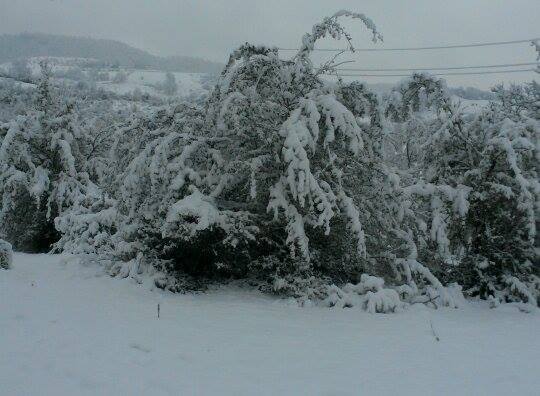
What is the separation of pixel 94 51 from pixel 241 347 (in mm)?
125008

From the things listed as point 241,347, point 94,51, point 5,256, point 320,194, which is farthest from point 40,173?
point 94,51

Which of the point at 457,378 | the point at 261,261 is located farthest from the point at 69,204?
the point at 457,378

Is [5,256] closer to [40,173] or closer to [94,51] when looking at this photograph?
[40,173]

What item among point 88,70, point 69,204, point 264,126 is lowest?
point 69,204

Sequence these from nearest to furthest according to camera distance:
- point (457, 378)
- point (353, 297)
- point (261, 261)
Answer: point (457, 378) < point (353, 297) < point (261, 261)

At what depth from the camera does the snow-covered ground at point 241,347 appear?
3.51 meters

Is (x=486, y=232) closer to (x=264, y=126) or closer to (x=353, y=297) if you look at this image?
(x=353, y=297)

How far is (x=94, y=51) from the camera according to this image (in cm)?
11650

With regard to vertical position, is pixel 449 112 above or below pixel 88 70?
below

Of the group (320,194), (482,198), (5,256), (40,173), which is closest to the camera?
(320,194)

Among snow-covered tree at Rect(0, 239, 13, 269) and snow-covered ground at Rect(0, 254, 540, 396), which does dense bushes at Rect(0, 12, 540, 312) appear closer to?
snow-covered ground at Rect(0, 254, 540, 396)

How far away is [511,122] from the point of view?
7.28 metres

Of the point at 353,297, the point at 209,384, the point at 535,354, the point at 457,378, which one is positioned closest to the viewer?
the point at 209,384

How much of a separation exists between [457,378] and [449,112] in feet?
16.5
